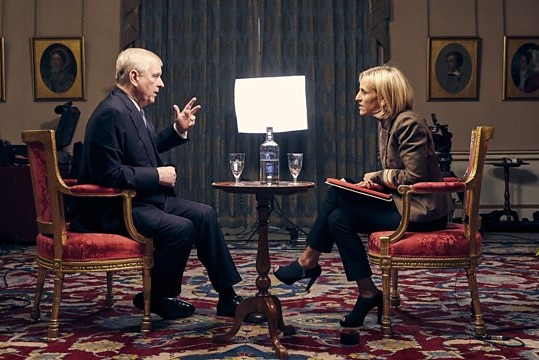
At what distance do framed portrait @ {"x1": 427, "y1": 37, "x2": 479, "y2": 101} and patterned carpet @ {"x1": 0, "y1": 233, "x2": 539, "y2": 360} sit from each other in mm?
3615

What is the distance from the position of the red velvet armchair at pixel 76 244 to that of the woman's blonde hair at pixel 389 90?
1237 mm

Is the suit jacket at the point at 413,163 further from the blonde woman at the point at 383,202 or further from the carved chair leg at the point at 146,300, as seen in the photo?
the carved chair leg at the point at 146,300

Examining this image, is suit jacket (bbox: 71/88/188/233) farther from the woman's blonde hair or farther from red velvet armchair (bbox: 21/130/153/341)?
the woman's blonde hair

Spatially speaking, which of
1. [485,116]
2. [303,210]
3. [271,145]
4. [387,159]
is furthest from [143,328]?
[485,116]

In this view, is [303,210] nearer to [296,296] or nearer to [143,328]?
[296,296]

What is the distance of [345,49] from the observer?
26.7ft

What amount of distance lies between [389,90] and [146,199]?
1.27m

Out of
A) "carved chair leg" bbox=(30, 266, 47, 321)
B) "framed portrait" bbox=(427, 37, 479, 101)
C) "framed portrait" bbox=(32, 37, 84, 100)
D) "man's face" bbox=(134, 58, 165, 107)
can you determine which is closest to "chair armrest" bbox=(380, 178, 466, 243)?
"man's face" bbox=(134, 58, 165, 107)

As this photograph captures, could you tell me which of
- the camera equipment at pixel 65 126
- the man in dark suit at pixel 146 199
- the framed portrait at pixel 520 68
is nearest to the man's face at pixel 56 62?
the camera equipment at pixel 65 126

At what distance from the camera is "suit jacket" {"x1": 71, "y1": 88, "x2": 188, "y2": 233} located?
3.20m

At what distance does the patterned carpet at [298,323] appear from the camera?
284cm

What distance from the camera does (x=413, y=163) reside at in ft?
10.4

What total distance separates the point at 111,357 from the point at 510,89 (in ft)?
22.4

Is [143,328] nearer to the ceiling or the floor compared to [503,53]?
nearer to the floor
